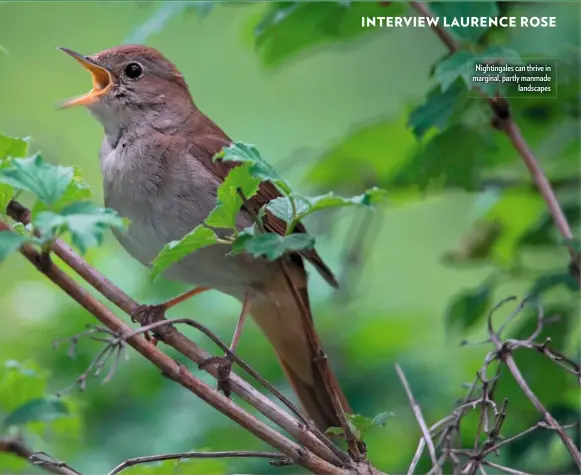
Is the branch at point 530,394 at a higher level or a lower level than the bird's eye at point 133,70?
lower

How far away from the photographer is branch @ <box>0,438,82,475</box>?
1325mm

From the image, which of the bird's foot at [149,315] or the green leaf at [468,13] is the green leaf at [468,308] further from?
the bird's foot at [149,315]

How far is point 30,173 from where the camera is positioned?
108 cm

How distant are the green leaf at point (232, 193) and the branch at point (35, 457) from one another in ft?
1.51

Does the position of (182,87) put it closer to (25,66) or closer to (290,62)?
(290,62)

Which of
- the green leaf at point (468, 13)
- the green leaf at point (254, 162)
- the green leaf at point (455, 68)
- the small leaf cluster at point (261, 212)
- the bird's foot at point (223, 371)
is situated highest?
the green leaf at point (468, 13)

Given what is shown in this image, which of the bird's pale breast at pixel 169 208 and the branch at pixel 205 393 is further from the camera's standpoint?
the bird's pale breast at pixel 169 208

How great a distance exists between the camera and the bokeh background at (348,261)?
6.63 ft

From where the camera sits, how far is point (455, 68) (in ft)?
5.89

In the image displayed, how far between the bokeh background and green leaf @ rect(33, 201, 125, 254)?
2.02ft

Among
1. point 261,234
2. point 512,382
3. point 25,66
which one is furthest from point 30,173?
point 25,66

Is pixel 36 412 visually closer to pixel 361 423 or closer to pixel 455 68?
pixel 361 423

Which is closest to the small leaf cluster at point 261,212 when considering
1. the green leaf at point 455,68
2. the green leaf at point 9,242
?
the green leaf at point 9,242

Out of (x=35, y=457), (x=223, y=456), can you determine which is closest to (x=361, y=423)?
(x=223, y=456)
